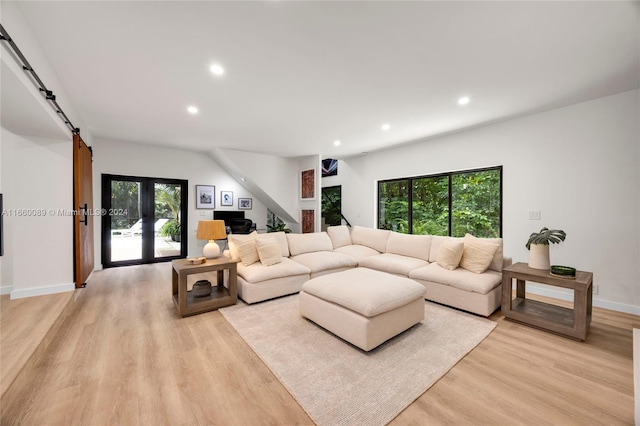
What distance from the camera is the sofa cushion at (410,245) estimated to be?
156 inches

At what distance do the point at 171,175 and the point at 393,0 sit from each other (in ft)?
18.7

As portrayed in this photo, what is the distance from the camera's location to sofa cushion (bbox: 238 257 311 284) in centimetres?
318

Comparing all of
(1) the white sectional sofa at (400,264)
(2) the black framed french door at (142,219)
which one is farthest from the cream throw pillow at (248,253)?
(2) the black framed french door at (142,219)

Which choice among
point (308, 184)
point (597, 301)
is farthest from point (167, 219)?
point (597, 301)

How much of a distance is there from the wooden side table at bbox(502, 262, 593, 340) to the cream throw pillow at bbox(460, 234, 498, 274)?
0.31 metres

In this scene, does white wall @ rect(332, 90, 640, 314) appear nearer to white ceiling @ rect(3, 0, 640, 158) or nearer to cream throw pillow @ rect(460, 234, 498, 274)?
white ceiling @ rect(3, 0, 640, 158)

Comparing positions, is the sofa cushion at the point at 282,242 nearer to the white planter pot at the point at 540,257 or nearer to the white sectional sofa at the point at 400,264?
the white sectional sofa at the point at 400,264

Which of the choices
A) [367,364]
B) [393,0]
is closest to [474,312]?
[367,364]

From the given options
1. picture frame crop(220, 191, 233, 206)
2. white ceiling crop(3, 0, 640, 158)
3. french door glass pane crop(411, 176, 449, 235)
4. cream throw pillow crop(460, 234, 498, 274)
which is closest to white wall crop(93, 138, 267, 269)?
picture frame crop(220, 191, 233, 206)

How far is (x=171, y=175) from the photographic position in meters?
5.74

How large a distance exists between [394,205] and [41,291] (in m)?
6.01

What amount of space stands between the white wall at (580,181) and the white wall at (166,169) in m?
5.57

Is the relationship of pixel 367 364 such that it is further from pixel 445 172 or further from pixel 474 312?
pixel 445 172

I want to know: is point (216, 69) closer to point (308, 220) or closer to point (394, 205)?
point (394, 205)
